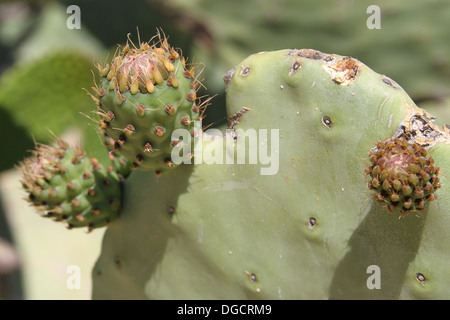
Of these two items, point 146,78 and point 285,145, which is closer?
point 146,78

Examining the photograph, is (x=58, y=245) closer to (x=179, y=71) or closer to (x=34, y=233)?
(x=34, y=233)

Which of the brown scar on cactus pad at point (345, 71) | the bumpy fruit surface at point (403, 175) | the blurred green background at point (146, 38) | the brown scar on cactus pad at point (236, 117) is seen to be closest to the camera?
the bumpy fruit surface at point (403, 175)

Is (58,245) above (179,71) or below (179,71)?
below

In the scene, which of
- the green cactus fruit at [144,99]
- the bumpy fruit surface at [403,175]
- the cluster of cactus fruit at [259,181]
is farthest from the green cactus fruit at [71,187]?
the bumpy fruit surface at [403,175]

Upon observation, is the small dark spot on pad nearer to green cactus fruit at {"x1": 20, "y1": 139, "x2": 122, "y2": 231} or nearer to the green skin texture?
the green skin texture

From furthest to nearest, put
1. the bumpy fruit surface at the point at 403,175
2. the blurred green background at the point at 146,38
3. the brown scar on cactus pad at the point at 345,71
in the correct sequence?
the blurred green background at the point at 146,38
the brown scar on cactus pad at the point at 345,71
the bumpy fruit surface at the point at 403,175

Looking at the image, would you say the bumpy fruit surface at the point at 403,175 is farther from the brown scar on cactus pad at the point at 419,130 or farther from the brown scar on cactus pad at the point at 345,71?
the brown scar on cactus pad at the point at 345,71
